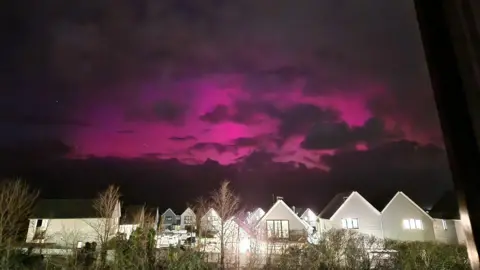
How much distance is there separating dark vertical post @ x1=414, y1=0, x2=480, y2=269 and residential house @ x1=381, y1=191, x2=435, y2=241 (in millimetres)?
18181

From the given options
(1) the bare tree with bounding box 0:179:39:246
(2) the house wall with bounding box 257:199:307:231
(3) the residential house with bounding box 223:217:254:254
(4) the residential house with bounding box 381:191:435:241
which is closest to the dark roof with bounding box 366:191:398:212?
(4) the residential house with bounding box 381:191:435:241

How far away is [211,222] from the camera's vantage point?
39.4 feet

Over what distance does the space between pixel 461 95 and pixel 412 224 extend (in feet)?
62.3

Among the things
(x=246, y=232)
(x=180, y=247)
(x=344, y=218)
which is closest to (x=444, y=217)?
(x=344, y=218)

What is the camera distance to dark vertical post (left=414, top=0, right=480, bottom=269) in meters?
0.49

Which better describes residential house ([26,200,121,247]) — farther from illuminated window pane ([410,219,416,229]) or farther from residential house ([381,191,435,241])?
illuminated window pane ([410,219,416,229])

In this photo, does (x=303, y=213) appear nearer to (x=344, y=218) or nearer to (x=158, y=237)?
(x=344, y=218)

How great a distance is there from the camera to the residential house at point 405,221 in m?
16.4

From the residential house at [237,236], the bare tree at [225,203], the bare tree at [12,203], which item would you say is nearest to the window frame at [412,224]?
the residential house at [237,236]

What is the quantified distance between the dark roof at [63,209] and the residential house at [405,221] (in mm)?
18002

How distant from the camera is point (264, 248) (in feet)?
31.2

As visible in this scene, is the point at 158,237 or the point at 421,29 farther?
the point at 158,237

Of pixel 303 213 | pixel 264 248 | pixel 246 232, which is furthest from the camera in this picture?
pixel 303 213

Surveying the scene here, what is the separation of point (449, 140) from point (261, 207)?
753 inches
